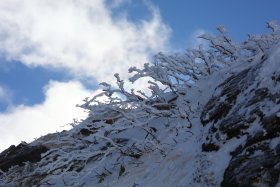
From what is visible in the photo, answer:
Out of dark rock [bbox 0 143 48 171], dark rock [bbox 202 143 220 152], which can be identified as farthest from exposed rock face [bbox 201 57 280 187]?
dark rock [bbox 0 143 48 171]

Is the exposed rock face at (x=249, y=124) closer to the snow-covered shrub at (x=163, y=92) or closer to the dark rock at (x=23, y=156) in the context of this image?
the snow-covered shrub at (x=163, y=92)

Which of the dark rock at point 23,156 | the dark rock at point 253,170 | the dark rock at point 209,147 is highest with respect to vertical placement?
the dark rock at point 23,156

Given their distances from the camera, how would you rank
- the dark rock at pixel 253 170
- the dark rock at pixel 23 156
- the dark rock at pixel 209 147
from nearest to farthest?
the dark rock at pixel 253 170 → the dark rock at pixel 209 147 → the dark rock at pixel 23 156

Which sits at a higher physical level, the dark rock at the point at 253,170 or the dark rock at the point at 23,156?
the dark rock at the point at 23,156

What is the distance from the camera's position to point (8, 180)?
8414 millimetres

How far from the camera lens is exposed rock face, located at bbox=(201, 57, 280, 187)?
3846 millimetres

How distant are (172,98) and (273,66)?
3.08 metres

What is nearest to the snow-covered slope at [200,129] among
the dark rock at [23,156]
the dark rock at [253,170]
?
the dark rock at [253,170]

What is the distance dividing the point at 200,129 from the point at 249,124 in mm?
1165

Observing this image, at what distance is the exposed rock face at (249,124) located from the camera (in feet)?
12.6

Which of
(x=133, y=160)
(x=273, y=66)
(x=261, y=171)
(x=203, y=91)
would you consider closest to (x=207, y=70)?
(x=203, y=91)

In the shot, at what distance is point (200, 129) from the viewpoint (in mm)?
5512

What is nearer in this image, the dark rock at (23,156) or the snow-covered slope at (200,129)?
the snow-covered slope at (200,129)

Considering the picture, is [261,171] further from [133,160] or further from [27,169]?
[27,169]
